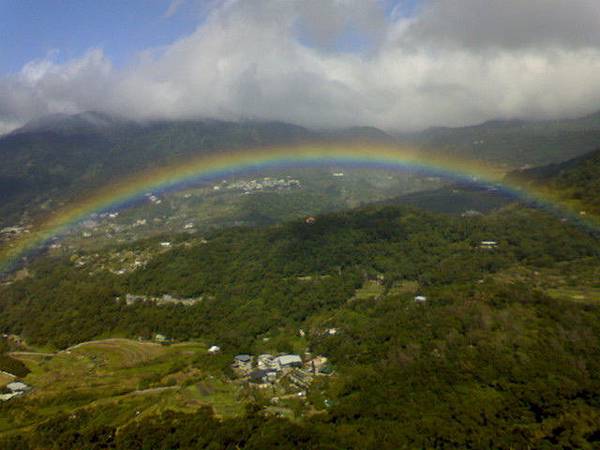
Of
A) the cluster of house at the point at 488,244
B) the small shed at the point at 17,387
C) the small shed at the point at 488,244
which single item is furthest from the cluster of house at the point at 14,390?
the small shed at the point at 488,244

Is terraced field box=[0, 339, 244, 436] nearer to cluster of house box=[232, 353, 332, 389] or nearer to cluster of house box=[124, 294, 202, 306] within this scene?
cluster of house box=[232, 353, 332, 389]

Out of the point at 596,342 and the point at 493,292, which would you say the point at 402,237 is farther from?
the point at 596,342

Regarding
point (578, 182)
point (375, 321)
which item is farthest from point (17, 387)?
point (578, 182)

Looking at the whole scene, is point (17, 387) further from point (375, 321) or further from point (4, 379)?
point (375, 321)

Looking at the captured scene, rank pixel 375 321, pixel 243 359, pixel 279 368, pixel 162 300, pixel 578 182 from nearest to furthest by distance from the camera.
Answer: pixel 279 368 → pixel 243 359 → pixel 375 321 → pixel 162 300 → pixel 578 182

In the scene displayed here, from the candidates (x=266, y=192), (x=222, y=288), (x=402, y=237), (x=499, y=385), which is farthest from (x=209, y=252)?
(x=266, y=192)

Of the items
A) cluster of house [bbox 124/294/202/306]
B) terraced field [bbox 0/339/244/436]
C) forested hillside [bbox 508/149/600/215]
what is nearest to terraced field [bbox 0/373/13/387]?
terraced field [bbox 0/339/244/436]
